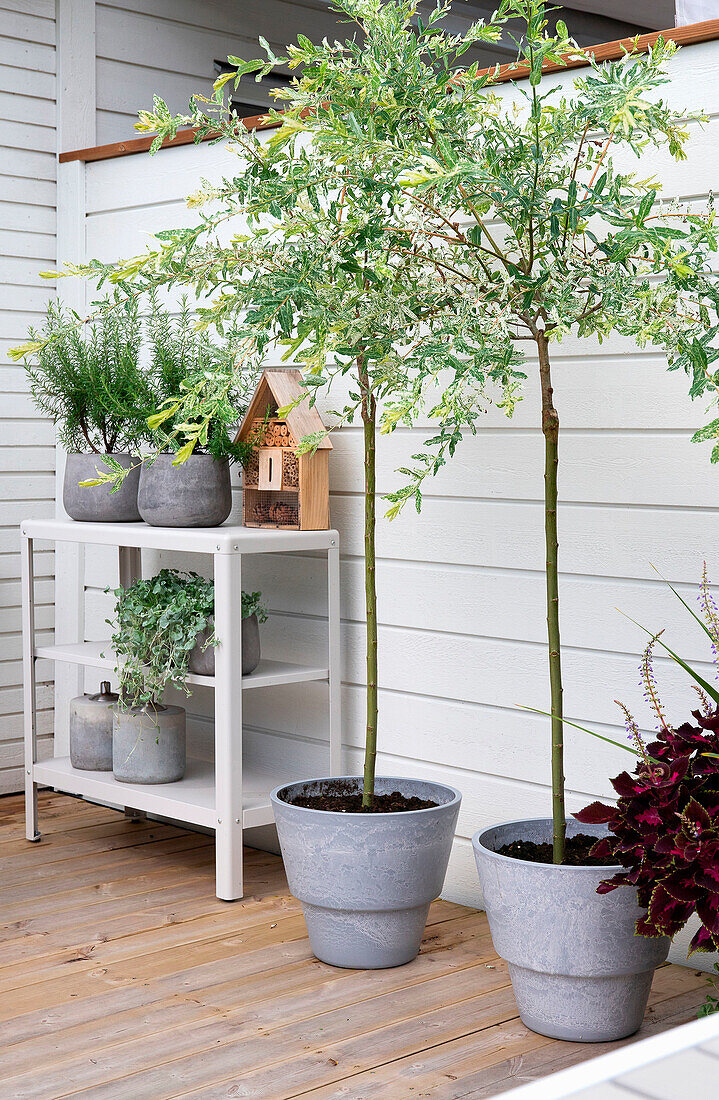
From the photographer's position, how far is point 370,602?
2369 millimetres

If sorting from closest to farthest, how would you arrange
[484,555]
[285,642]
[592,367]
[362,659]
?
1. [592,367]
2. [484,555]
3. [362,659]
4. [285,642]

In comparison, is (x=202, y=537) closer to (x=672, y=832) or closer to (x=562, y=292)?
(x=562, y=292)

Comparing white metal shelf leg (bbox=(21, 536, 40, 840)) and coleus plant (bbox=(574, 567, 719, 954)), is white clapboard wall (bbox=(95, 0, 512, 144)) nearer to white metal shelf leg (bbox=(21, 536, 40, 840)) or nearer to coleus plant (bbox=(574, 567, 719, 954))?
white metal shelf leg (bbox=(21, 536, 40, 840))

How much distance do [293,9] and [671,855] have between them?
3251 millimetres

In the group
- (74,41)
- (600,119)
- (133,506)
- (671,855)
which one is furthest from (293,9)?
(671,855)

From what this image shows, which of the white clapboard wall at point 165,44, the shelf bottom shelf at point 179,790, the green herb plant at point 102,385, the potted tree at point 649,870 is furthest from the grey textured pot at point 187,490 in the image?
the white clapboard wall at point 165,44

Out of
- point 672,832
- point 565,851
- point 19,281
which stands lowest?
point 565,851

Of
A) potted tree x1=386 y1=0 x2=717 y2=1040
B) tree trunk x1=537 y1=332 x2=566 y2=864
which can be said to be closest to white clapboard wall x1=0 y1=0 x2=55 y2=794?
potted tree x1=386 y1=0 x2=717 y2=1040

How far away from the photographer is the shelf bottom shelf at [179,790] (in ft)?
8.70

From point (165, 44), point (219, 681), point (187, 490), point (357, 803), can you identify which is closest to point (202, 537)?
point (187, 490)

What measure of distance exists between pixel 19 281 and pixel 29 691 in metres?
1.19

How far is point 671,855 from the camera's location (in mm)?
1707

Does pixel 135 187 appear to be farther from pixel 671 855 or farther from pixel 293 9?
pixel 671 855

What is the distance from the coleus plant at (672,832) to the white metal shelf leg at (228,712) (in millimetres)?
948
